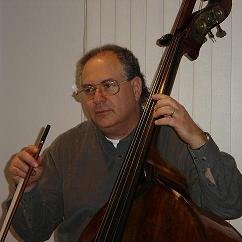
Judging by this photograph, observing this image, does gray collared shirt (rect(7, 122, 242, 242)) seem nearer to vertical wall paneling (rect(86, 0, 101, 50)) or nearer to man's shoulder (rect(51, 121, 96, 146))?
man's shoulder (rect(51, 121, 96, 146))

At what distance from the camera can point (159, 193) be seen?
960mm

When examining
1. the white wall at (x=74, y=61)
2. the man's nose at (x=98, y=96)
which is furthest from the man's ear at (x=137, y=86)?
the white wall at (x=74, y=61)

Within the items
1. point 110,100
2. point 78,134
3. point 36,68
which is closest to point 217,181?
point 110,100

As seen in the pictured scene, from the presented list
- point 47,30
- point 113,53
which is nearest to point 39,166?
point 113,53

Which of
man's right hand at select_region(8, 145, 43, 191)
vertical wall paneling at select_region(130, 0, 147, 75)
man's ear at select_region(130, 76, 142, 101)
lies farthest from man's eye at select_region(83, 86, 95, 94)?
vertical wall paneling at select_region(130, 0, 147, 75)

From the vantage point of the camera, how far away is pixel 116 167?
1359 millimetres

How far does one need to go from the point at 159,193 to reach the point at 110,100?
18.2 inches

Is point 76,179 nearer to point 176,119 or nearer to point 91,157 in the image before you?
point 91,157

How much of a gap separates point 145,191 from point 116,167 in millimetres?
375

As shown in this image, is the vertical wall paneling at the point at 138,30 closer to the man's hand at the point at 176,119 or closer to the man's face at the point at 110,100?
the man's face at the point at 110,100

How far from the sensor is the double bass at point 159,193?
92 cm

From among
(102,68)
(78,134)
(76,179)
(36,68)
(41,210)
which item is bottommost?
(41,210)

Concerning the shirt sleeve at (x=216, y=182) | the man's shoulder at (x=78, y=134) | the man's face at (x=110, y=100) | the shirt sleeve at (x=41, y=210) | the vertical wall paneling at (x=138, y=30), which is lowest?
the shirt sleeve at (x=41, y=210)

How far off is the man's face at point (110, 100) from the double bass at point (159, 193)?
0.31 metres
